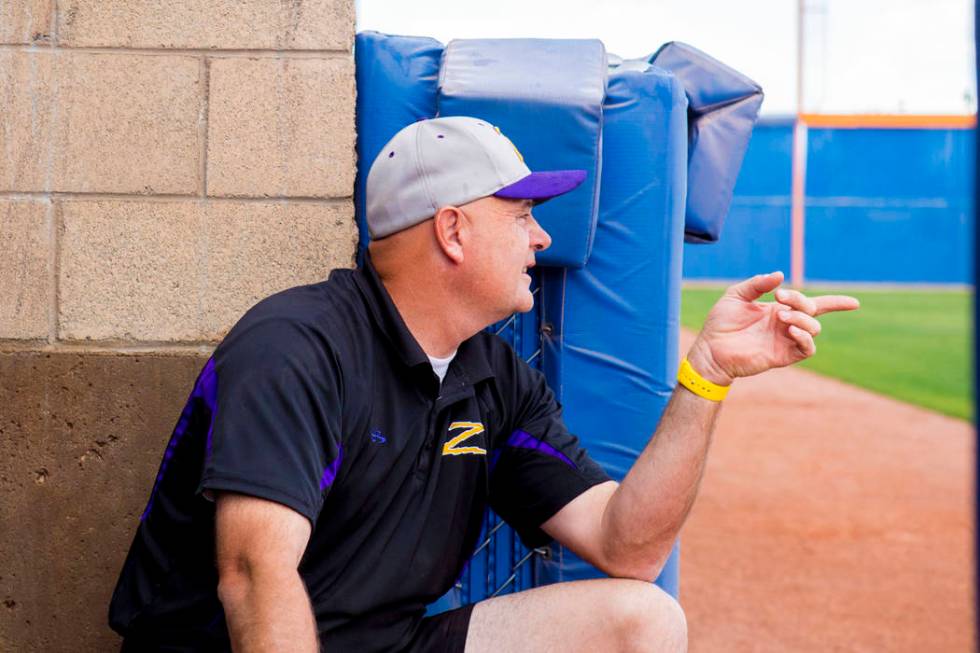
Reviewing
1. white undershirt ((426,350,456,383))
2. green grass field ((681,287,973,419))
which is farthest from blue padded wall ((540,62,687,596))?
green grass field ((681,287,973,419))

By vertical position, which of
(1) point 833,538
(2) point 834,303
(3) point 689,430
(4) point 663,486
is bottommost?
(1) point 833,538

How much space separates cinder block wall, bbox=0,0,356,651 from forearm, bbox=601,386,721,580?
3.54 feet

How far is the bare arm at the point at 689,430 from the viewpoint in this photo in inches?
85.0

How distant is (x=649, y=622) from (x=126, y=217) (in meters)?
1.68

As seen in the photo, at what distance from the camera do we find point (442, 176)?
2.15m

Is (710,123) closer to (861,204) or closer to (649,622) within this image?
(649,622)

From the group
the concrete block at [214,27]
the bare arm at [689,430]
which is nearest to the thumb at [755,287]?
the bare arm at [689,430]

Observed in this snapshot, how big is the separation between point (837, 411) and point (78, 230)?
8.04 meters

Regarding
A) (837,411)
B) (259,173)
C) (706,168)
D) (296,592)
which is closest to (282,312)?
(296,592)

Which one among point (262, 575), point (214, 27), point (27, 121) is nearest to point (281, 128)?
point (214, 27)

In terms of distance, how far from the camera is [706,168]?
311 centimetres

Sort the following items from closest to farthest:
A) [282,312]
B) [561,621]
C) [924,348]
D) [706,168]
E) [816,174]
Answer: [282,312] < [561,621] < [706,168] < [924,348] < [816,174]

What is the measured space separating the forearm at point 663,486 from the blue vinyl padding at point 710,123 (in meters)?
1.08

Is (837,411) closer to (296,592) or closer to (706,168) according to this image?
(706,168)
